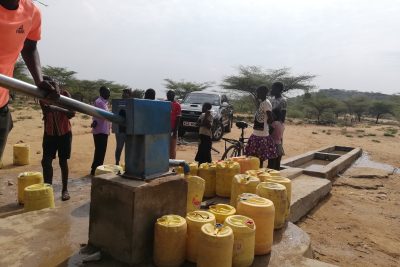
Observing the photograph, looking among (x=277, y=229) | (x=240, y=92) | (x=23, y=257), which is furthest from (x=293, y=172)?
(x=240, y=92)

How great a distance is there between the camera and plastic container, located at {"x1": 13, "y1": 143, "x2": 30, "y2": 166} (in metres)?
7.41

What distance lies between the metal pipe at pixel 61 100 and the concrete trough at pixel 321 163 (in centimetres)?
542

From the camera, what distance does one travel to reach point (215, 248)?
228cm

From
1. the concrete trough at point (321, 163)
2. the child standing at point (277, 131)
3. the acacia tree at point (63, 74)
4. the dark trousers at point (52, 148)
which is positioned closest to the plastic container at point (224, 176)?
the child standing at point (277, 131)

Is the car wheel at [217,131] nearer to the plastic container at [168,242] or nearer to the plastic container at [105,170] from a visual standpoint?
the plastic container at [105,170]

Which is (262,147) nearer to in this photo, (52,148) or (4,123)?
(52,148)

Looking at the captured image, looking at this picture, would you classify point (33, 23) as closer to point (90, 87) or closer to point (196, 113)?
point (196, 113)

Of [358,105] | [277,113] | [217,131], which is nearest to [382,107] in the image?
[358,105]

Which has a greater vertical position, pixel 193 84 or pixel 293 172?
pixel 193 84

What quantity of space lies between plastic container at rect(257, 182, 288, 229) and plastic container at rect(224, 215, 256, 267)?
2.49 feet

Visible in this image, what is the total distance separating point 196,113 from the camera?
41.5ft

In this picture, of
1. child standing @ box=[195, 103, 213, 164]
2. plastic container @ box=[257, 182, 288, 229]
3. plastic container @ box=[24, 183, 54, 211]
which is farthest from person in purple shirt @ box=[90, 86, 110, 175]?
plastic container @ box=[257, 182, 288, 229]

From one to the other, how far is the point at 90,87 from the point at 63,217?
37.0 metres

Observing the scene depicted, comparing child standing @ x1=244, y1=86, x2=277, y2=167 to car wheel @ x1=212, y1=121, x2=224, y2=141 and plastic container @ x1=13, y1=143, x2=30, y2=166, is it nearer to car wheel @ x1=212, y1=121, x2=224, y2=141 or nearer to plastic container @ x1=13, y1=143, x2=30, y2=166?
plastic container @ x1=13, y1=143, x2=30, y2=166
